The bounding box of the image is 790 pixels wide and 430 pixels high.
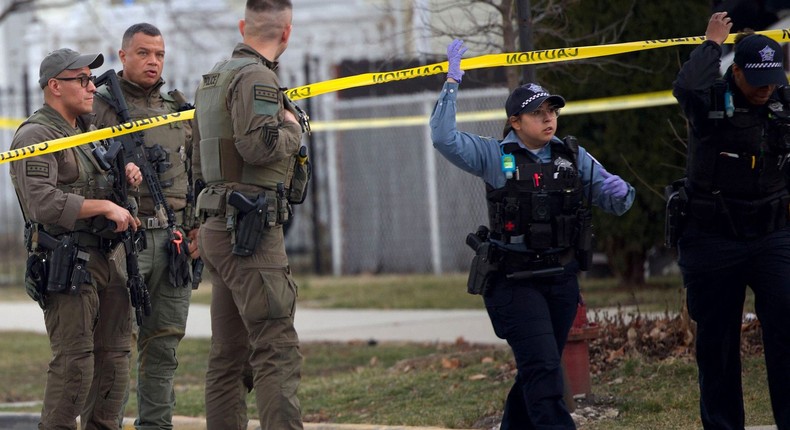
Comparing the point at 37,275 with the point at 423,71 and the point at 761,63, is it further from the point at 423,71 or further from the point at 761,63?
the point at 761,63

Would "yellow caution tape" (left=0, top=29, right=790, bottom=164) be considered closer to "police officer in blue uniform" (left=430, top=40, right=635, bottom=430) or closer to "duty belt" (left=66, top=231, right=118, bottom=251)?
"duty belt" (left=66, top=231, right=118, bottom=251)

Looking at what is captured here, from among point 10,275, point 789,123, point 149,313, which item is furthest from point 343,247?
point 789,123

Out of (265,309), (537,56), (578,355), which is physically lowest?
(578,355)

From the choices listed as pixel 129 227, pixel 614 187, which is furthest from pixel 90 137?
pixel 614 187

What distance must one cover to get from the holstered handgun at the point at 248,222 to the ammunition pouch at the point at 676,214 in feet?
6.32

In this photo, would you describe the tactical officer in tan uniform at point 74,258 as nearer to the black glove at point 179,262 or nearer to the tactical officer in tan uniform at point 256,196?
the black glove at point 179,262

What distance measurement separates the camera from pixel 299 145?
5.79m

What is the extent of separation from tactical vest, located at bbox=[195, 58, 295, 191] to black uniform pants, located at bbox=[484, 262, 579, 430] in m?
1.17

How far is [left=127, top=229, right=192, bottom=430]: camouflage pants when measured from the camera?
6805 millimetres

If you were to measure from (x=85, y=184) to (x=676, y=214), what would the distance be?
2.96 metres

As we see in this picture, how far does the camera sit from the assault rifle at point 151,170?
6.88m

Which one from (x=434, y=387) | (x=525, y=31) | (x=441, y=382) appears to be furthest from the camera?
(x=441, y=382)

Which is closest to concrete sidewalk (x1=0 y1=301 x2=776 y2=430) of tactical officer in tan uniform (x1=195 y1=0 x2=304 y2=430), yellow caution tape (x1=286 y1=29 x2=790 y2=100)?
yellow caution tape (x1=286 y1=29 x2=790 y2=100)

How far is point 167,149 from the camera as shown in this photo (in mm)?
7086
